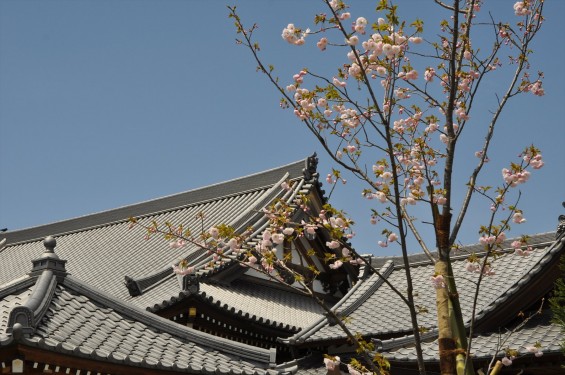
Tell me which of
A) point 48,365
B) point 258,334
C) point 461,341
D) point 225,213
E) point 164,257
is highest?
point 225,213

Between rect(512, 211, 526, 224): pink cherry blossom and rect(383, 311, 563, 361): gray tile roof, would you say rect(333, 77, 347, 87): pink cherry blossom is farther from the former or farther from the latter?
rect(383, 311, 563, 361): gray tile roof

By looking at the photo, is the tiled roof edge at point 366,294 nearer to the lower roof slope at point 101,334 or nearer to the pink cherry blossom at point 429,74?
the lower roof slope at point 101,334

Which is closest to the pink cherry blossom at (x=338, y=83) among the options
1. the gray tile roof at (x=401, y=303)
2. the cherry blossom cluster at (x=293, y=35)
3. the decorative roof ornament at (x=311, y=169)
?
the cherry blossom cluster at (x=293, y=35)

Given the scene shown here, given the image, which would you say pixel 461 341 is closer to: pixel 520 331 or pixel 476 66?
pixel 476 66

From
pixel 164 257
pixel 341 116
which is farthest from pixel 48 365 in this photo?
pixel 164 257

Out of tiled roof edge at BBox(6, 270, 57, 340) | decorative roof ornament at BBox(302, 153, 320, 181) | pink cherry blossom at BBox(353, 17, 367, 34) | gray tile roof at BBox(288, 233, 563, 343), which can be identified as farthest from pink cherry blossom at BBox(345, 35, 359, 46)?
decorative roof ornament at BBox(302, 153, 320, 181)

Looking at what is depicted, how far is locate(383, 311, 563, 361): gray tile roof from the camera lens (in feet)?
33.2

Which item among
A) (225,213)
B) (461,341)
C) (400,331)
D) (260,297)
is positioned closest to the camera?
(461,341)

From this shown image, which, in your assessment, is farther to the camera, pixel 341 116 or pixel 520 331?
pixel 520 331

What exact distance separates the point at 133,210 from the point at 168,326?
13.9m

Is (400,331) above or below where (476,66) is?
below

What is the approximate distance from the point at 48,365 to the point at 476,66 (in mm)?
5394

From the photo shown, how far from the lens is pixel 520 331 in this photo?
1096 centimetres

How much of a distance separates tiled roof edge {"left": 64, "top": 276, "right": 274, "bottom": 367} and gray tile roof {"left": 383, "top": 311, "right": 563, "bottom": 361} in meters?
1.97
